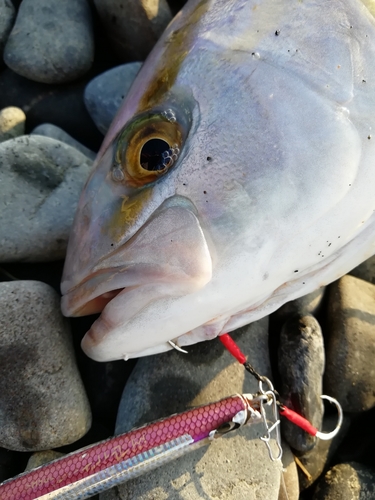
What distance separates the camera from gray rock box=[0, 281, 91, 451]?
1.33 meters

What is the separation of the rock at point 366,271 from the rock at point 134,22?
4.64ft

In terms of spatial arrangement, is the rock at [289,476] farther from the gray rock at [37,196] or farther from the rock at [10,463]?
the gray rock at [37,196]

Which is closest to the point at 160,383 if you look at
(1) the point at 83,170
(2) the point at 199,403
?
(2) the point at 199,403

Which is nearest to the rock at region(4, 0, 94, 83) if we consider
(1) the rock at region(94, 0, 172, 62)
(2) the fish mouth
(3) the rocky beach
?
(3) the rocky beach

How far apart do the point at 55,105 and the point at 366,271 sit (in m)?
1.66

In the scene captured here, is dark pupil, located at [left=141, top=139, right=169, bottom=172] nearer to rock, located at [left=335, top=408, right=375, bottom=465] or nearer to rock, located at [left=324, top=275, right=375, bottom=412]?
rock, located at [left=324, top=275, right=375, bottom=412]

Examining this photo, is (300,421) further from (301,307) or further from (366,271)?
(366,271)

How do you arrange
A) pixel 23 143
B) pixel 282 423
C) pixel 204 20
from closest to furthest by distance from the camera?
pixel 204 20
pixel 282 423
pixel 23 143

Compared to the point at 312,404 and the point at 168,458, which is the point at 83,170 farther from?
the point at 312,404

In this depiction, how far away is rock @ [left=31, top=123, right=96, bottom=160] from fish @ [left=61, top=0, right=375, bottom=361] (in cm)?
92

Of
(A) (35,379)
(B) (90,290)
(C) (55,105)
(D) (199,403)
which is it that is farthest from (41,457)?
(C) (55,105)

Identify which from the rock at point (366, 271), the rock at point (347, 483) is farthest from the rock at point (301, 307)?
the rock at point (347, 483)

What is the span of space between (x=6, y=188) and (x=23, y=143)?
0.21 meters

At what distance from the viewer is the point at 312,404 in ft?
4.79
